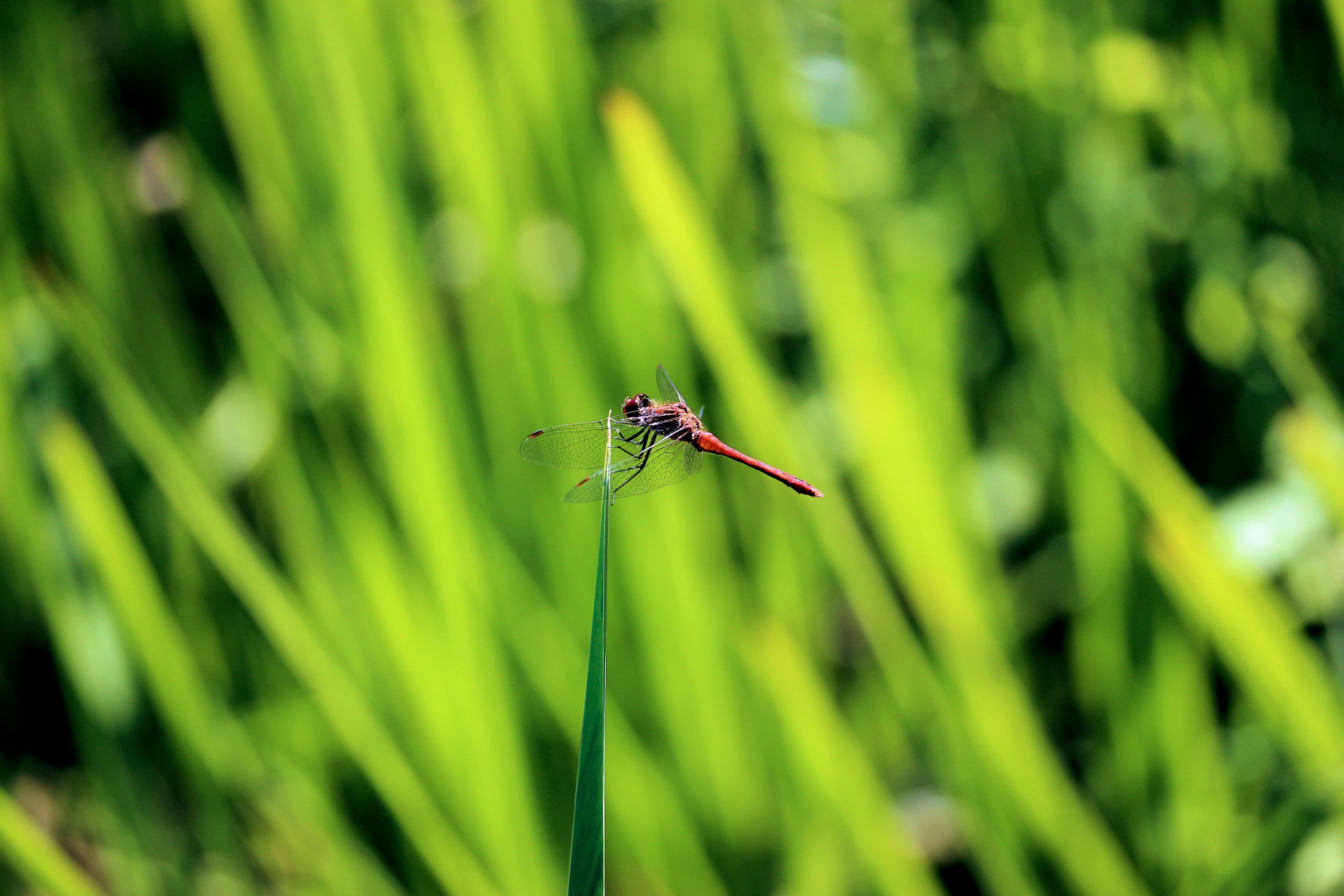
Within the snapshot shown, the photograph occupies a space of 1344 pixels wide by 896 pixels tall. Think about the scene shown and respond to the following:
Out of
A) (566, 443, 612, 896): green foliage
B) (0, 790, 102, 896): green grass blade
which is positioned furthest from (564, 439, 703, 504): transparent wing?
(0, 790, 102, 896): green grass blade

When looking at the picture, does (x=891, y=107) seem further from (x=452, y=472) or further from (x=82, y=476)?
(x=82, y=476)

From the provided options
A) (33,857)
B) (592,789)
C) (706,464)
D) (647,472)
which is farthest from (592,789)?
(706,464)

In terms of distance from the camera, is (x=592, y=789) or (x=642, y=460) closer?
(x=592, y=789)

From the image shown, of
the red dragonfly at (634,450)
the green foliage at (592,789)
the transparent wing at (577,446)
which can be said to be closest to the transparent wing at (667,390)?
the red dragonfly at (634,450)

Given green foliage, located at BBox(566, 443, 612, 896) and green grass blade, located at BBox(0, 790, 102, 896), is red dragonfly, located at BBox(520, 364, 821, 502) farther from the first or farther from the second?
green grass blade, located at BBox(0, 790, 102, 896)

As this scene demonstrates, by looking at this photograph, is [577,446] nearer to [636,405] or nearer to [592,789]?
[636,405]

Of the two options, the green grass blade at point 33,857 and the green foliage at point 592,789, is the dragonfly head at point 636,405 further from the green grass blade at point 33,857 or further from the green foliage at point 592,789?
the green grass blade at point 33,857

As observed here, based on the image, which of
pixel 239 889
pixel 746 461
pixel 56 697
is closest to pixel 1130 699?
pixel 746 461
